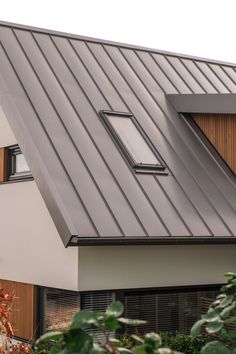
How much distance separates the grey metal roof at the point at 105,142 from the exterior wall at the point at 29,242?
0.71 m

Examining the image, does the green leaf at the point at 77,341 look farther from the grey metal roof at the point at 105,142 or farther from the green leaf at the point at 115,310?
the grey metal roof at the point at 105,142

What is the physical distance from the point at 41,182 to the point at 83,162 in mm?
957

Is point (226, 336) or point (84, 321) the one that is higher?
point (84, 321)

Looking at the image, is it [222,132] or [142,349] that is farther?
[222,132]

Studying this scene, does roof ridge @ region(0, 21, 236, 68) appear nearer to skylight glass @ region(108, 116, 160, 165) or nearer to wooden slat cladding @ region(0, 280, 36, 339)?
skylight glass @ region(108, 116, 160, 165)

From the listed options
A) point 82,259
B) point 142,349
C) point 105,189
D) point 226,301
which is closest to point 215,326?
point 226,301

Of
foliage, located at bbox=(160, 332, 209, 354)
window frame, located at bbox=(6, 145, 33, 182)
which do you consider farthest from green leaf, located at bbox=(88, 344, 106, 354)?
window frame, located at bbox=(6, 145, 33, 182)

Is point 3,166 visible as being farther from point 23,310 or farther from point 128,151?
point 23,310

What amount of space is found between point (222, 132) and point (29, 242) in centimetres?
442

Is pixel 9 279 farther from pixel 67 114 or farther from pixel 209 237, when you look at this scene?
pixel 209 237

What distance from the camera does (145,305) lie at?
9.91 m

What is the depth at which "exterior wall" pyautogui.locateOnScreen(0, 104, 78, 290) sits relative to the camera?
952 cm

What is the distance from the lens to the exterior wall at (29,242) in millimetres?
9516

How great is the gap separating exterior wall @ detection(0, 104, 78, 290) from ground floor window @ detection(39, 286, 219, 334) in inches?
11.5
